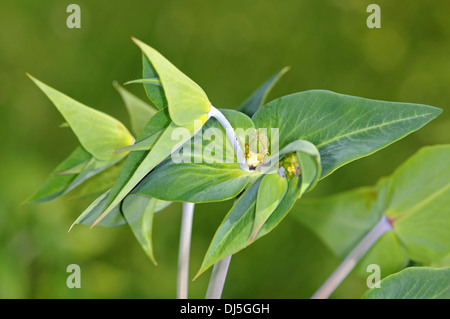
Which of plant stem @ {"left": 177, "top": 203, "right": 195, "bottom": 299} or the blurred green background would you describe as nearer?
plant stem @ {"left": 177, "top": 203, "right": 195, "bottom": 299}

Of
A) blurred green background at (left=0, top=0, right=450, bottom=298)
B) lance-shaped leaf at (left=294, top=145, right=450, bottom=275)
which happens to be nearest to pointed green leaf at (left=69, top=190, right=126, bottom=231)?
lance-shaped leaf at (left=294, top=145, right=450, bottom=275)

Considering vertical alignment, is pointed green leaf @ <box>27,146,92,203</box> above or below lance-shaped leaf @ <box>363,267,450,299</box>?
above

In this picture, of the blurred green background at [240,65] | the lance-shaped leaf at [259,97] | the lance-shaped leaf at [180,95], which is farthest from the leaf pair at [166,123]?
the blurred green background at [240,65]

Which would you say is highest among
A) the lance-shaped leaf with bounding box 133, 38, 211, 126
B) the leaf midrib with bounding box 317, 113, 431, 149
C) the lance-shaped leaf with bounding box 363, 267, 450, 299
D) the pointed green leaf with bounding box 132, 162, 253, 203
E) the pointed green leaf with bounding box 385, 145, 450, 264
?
the lance-shaped leaf with bounding box 133, 38, 211, 126

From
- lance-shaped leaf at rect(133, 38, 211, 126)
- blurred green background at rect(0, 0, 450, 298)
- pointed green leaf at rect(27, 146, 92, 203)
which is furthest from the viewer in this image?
blurred green background at rect(0, 0, 450, 298)

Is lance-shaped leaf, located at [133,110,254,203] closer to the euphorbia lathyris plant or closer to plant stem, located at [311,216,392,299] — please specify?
the euphorbia lathyris plant

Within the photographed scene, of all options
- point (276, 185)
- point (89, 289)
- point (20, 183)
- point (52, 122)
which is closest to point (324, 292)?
point (276, 185)

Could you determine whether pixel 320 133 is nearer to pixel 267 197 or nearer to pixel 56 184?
pixel 267 197

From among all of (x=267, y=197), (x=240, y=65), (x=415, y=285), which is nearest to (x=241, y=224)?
(x=267, y=197)
